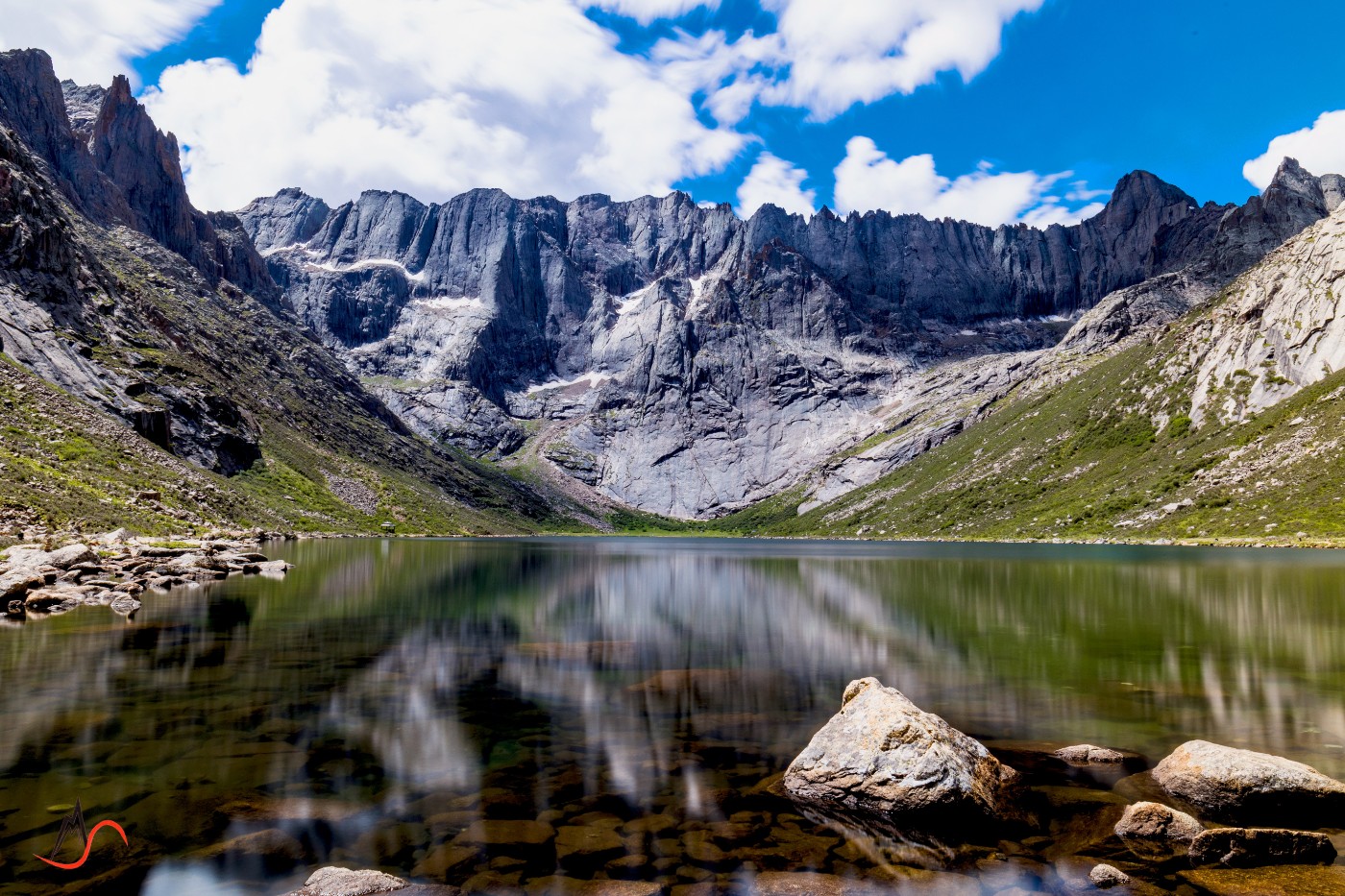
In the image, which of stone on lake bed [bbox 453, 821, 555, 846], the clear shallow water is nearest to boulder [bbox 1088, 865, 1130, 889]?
the clear shallow water

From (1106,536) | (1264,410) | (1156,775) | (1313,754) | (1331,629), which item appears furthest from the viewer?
(1264,410)

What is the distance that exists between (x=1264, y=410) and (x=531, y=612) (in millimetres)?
196324

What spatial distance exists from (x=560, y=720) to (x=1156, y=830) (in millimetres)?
15513

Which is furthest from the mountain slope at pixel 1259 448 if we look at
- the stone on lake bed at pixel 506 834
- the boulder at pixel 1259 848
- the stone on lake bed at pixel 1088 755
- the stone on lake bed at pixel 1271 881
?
the stone on lake bed at pixel 506 834

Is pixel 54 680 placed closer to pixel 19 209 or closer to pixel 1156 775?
pixel 1156 775

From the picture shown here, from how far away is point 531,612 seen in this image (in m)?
49.5

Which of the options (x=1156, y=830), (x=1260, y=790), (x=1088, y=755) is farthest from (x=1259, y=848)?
(x=1088, y=755)

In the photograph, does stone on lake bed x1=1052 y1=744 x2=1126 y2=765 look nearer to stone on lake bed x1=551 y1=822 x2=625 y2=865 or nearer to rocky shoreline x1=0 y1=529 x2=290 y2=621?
stone on lake bed x1=551 y1=822 x2=625 y2=865

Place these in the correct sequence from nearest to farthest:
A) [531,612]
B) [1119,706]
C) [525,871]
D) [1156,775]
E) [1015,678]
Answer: [525,871], [1156,775], [1119,706], [1015,678], [531,612]

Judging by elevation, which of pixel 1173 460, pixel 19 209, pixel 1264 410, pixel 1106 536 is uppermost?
pixel 19 209

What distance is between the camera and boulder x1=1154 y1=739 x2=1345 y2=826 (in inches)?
590

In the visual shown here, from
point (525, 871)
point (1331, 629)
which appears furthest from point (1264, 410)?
point (525, 871)

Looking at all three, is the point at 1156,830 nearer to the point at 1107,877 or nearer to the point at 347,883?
the point at 1107,877

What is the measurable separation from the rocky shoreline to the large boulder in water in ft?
140
